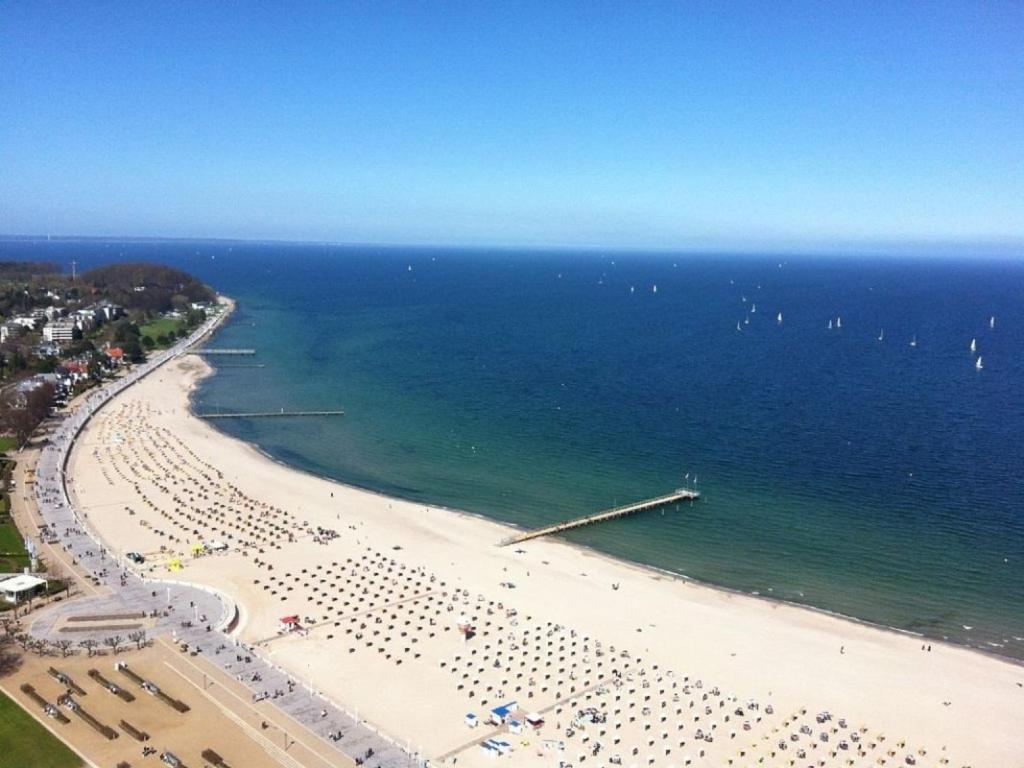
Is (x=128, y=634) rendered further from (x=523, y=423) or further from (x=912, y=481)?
(x=912, y=481)

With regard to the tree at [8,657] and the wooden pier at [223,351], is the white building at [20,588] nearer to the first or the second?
the tree at [8,657]

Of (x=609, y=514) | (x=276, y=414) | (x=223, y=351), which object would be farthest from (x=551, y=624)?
(x=223, y=351)

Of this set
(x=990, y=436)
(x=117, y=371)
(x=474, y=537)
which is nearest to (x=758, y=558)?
(x=474, y=537)

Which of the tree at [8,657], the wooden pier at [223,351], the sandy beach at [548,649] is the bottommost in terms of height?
the sandy beach at [548,649]

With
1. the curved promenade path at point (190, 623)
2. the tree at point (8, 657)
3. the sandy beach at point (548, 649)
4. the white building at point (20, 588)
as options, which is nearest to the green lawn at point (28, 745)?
the tree at point (8, 657)

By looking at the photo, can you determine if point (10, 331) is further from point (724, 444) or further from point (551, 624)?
point (551, 624)

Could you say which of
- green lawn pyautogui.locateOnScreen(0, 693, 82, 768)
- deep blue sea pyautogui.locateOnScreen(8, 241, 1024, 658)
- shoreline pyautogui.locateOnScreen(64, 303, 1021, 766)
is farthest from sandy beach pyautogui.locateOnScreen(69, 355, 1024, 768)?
green lawn pyautogui.locateOnScreen(0, 693, 82, 768)

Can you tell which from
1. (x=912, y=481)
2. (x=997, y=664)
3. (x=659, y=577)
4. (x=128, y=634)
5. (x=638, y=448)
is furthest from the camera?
(x=638, y=448)

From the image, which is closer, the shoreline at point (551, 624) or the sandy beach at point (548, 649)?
the sandy beach at point (548, 649)
